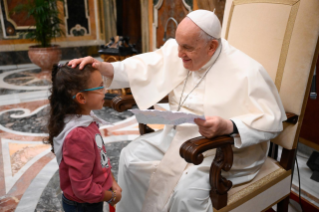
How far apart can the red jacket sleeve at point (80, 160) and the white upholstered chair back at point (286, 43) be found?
1.24m

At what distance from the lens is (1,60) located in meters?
6.55

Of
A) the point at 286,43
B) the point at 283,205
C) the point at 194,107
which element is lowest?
the point at 283,205

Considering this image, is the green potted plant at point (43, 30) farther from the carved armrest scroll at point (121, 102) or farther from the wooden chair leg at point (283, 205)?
the wooden chair leg at point (283, 205)

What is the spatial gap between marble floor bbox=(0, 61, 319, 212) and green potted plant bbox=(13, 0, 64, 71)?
180cm

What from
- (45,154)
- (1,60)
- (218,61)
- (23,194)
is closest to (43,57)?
(1,60)

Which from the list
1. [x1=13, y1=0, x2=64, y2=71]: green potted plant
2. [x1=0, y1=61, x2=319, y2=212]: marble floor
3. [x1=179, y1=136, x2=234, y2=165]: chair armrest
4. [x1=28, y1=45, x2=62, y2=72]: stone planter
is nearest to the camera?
[x1=179, y1=136, x2=234, y2=165]: chair armrest

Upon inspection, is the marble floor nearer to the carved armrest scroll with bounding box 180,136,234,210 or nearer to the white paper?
the white paper

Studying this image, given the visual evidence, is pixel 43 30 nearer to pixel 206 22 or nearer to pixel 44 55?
pixel 44 55

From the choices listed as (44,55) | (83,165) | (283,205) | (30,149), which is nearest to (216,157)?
(83,165)

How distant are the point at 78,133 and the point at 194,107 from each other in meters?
0.91

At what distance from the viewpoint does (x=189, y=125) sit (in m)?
1.76

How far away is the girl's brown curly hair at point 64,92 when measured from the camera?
116 centimetres

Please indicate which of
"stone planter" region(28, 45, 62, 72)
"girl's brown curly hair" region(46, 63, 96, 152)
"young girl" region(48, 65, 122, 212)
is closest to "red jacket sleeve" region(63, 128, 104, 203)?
"young girl" region(48, 65, 122, 212)

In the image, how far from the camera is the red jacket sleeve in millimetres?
1112
